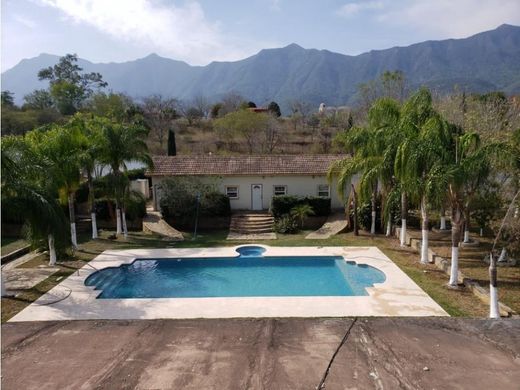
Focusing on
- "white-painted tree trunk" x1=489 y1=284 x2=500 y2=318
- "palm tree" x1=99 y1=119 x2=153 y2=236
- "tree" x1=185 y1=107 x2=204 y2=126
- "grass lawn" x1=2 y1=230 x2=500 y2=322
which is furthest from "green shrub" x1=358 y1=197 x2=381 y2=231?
"tree" x1=185 y1=107 x2=204 y2=126

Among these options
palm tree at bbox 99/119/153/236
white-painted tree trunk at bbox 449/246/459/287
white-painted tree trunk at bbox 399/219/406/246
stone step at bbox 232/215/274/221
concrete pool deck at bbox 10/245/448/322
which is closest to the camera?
concrete pool deck at bbox 10/245/448/322

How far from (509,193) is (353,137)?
7326 mm

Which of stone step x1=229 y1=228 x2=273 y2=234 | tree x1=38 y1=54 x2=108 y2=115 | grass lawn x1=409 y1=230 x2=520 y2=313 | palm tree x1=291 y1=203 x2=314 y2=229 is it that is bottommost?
grass lawn x1=409 y1=230 x2=520 y2=313

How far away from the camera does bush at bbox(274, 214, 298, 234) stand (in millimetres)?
22359

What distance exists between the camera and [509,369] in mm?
6020

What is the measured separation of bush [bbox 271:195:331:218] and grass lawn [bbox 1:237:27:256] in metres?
13.6

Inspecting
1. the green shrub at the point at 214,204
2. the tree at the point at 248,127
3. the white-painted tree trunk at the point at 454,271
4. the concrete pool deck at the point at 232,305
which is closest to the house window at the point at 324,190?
the green shrub at the point at 214,204

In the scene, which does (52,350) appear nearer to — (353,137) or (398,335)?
(398,335)

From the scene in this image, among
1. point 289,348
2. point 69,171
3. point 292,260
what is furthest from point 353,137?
point 289,348

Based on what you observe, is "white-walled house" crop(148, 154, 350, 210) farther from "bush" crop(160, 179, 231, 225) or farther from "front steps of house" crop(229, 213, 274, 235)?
"front steps of house" crop(229, 213, 274, 235)

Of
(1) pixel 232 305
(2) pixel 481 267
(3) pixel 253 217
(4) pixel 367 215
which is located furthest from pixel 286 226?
(1) pixel 232 305

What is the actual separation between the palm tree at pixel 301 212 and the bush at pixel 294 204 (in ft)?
1.37

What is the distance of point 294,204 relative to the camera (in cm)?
2380

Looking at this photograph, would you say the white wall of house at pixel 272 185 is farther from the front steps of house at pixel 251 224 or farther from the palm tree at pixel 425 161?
the palm tree at pixel 425 161
